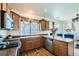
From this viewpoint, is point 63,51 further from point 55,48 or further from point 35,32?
point 35,32

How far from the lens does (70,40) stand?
2428mm

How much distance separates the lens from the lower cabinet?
2.47 meters

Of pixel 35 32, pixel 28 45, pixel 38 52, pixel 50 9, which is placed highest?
pixel 50 9

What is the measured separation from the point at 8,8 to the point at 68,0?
1.19 metres

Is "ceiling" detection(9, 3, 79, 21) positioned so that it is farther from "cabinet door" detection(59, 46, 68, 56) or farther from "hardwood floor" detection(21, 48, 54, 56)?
"hardwood floor" detection(21, 48, 54, 56)

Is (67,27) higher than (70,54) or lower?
higher

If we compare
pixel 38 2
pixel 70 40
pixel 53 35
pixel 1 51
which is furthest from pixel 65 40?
pixel 1 51

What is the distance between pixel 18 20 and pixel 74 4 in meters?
1.14

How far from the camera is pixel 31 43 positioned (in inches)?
98.9

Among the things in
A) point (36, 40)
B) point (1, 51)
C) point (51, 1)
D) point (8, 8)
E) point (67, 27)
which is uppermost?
point (51, 1)

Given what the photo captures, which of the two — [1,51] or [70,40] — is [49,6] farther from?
[1,51]

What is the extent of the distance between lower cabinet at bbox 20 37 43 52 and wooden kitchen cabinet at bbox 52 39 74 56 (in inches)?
11.6

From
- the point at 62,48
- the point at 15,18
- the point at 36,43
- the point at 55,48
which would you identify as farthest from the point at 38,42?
the point at 15,18

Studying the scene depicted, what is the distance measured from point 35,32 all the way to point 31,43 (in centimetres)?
24
